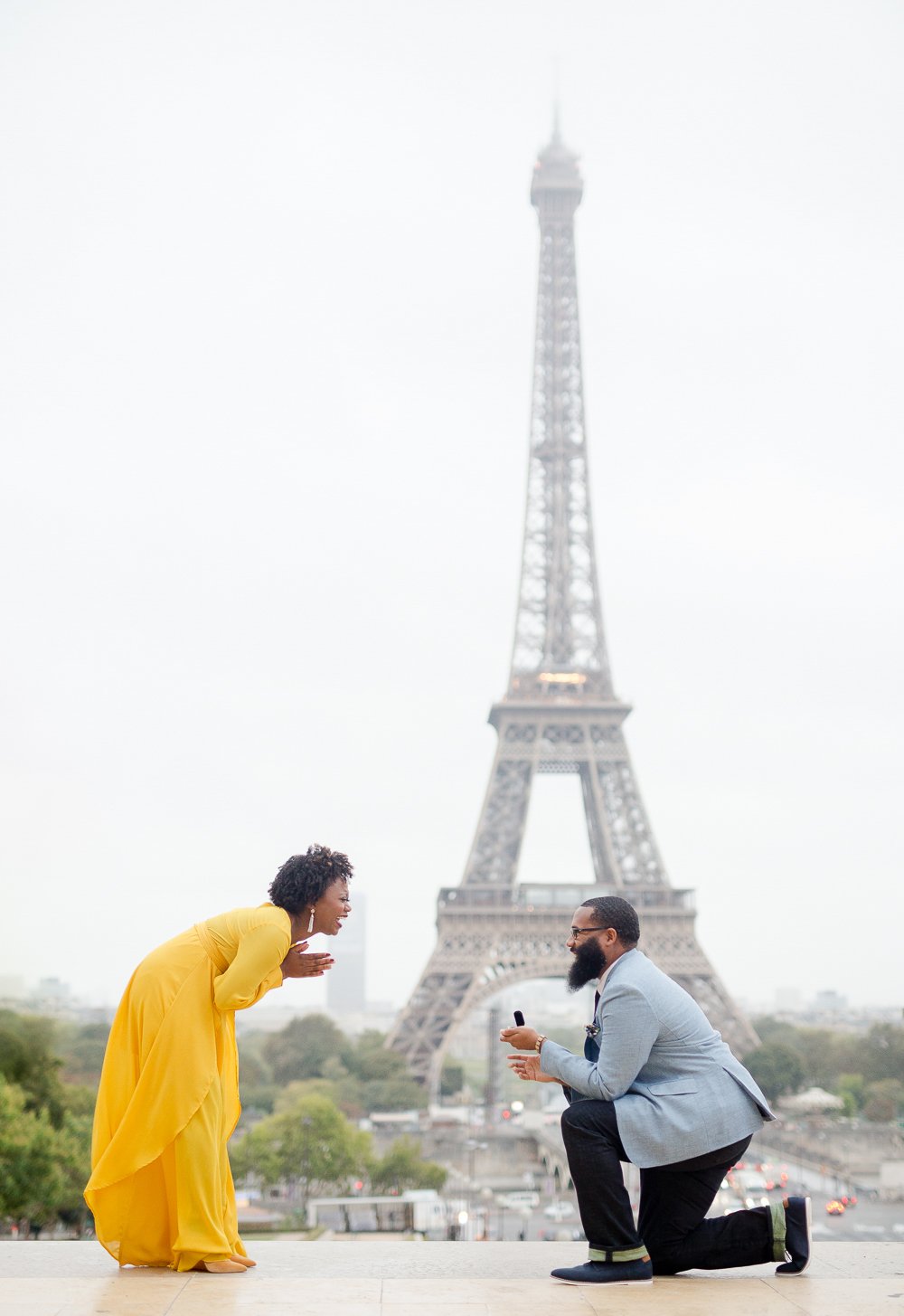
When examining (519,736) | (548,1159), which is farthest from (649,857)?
(548,1159)

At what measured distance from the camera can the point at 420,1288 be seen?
4.66 meters

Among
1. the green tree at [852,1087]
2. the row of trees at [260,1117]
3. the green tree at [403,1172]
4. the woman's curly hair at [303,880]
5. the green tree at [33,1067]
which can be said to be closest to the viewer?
the woman's curly hair at [303,880]

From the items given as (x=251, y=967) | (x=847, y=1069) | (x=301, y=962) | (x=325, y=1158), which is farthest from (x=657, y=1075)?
(x=847, y=1069)

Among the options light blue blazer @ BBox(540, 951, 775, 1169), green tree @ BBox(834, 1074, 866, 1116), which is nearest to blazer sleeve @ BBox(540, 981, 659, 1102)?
light blue blazer @ BBox(540, 951, 775, 1169)

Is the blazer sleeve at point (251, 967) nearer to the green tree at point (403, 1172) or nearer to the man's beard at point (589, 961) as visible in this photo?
the man's beard at point (589, 961)

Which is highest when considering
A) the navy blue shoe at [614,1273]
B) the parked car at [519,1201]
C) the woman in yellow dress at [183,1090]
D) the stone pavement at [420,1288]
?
the woman in yellow dress at [183,1090]

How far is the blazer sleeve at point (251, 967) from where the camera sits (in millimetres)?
4957

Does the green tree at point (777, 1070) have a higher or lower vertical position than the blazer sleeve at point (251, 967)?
lower

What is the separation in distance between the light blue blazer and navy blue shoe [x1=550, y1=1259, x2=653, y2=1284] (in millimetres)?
345

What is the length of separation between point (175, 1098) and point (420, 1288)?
108 centimetres

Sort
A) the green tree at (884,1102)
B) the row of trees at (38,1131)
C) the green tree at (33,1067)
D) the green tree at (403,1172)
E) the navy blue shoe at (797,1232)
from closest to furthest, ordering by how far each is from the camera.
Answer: the navy blue shoe at (797,1232)
the row of trees at (38,1131)
the green tree at (33,1067)
the green tree at (403,1172)
the green tree at (884,1102)

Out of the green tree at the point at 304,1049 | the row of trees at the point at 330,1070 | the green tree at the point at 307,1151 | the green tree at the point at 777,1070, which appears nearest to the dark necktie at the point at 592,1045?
the green tree at the point at 307,1151

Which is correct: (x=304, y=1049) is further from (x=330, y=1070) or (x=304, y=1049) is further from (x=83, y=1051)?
(x=83, y=1051)

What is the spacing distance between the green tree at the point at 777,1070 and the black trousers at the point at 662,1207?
160 feet
